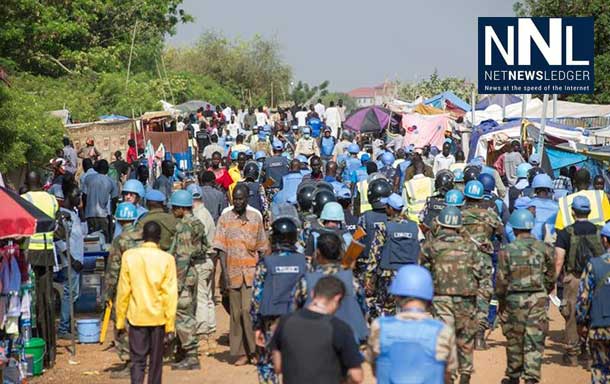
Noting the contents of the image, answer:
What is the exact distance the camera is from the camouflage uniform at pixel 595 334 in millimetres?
10531

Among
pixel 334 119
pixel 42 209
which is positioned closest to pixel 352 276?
pixel 42 209

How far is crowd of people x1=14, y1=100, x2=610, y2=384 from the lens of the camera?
7.59 metres

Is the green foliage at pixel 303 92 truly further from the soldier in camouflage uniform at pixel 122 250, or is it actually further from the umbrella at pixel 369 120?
the soldier in camouflage uniform at pixel 122 250

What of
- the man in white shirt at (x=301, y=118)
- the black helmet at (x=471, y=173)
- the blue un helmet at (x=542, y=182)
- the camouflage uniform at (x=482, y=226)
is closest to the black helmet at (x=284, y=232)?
the camouflage uniform at (x=482, y=226)


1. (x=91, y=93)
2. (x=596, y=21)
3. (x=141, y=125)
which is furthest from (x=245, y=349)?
(x=596, y=21)

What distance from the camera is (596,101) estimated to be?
4378 centimetres

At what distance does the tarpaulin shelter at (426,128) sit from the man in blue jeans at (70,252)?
70.1ft

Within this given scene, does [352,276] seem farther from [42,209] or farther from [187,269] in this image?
[42,209]

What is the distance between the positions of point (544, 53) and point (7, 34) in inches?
649

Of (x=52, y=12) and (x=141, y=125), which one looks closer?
(x=141, y=125)

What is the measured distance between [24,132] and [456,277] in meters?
13.2

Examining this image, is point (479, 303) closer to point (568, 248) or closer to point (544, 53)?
point (568, 248)

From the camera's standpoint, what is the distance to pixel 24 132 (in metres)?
22.6

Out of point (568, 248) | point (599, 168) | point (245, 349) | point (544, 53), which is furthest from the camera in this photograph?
point (544, 53)
